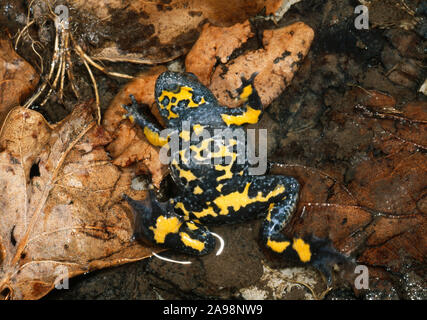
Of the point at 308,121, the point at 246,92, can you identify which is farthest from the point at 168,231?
the point at 308,121

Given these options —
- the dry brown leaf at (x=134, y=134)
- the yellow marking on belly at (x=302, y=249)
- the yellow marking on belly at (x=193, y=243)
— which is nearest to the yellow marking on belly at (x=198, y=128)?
the dry brown leaf at (x=134, y=134)

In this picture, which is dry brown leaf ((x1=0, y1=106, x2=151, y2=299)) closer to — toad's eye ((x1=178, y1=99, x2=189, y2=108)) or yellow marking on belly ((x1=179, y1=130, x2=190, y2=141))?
yellow marking on belly ((x1=179, y1=130, x2=190, y2=141))

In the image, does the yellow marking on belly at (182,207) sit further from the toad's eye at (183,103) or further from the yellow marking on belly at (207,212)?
the toad's eye at (183,103)

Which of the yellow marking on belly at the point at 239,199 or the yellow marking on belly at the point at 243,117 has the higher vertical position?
the yellow marking on belly at the point at 243,117

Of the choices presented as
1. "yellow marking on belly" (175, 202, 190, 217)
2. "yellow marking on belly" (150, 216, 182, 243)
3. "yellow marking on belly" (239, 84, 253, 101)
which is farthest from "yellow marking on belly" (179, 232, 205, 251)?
"yellow marking on belly" (239, 84, 253, 101)

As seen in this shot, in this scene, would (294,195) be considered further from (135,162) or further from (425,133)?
(135,162)

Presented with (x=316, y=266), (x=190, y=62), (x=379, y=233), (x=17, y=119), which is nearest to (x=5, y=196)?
(x=17, y=119)

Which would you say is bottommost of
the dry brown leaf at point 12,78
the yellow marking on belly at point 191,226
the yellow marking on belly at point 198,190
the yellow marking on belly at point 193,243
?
the yellow marking on belly at point 193,243
